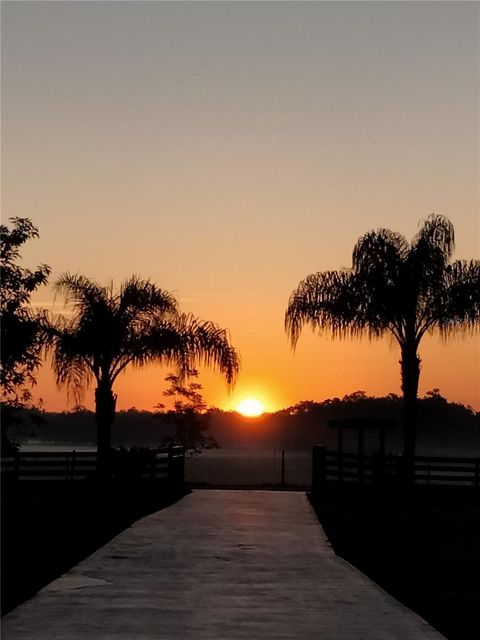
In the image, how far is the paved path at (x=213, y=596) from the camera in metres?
11.0

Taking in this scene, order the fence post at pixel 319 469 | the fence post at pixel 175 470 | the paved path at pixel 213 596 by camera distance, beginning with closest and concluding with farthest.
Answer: the paved path at pixel 213 596 < the fence post at pixel 319 469 < the fence post at pixel 175 470

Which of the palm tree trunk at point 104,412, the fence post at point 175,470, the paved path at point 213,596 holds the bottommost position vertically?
the paved path at point 213,596

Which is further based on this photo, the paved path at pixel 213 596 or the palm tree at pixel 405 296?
the palm tree at pixel 405 296

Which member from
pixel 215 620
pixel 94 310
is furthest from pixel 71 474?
pixel 215 620

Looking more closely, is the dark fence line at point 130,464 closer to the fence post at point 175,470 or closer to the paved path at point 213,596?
the fence post at point 175,470

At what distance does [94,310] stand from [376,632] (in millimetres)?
30271

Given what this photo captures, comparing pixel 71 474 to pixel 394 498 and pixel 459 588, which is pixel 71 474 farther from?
pixel 459 588

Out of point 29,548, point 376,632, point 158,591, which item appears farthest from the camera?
point 29,548

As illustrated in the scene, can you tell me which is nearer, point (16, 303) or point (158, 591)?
point (158, 591)

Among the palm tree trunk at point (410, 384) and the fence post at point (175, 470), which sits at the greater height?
the palm tree trunk at point (410, 384)

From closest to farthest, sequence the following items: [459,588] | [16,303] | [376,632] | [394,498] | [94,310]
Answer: [376,632]
[459,588]
[16,303]
[394,498]
[94,310]

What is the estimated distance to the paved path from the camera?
433 inches

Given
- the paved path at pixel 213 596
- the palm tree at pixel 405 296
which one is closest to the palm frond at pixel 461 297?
the palm tree at pixel 405 296

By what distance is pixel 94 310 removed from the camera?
40562 mm
